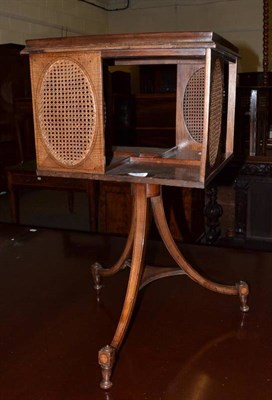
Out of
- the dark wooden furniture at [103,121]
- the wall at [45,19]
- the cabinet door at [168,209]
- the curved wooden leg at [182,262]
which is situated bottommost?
the cabinet door at [168,209]

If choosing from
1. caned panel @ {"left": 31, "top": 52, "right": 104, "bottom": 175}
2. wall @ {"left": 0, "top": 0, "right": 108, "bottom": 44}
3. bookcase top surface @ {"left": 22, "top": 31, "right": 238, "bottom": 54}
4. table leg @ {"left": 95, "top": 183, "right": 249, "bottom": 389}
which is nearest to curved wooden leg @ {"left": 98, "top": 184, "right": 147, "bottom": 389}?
table leg @ {"left": 95, "top": 183, "right": 249, "bottom": 389}

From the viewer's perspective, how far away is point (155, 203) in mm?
907

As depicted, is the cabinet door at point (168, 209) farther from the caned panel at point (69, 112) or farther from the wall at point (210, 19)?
the wall at point (210, 19)

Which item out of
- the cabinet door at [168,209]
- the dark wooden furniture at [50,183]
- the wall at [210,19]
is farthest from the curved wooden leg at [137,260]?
the wall at [210,19]

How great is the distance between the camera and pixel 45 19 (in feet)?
17.3

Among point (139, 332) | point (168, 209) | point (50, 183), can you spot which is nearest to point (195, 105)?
point (139, 332)

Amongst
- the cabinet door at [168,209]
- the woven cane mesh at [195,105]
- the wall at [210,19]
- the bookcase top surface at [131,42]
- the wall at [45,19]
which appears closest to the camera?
the bookcase top surface at [131,42]

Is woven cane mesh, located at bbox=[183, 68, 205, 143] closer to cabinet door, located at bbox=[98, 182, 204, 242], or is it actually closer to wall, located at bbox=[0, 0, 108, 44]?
cabinet door, located at bbox=[98, 182, 204, 242]

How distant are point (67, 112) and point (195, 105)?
412mm

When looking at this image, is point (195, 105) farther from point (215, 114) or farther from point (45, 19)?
point (45, 19)

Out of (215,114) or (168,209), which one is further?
(168,209)

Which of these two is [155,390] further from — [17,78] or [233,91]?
[17,78]

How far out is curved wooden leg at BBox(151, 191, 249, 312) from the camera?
0.91m

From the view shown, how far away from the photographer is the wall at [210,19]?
20.3 ft
